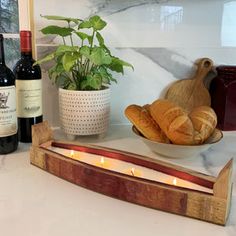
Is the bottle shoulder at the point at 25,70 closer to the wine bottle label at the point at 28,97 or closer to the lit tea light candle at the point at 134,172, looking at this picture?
the wine bottle label at the point at 28,97

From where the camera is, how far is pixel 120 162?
650mm

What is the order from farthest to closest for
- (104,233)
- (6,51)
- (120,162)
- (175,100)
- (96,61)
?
(175,100) < (6,51) < (96,61) < (120,162) < (104,233)

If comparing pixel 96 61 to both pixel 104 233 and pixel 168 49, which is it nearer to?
pixel 168 49

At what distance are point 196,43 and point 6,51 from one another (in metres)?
0.60

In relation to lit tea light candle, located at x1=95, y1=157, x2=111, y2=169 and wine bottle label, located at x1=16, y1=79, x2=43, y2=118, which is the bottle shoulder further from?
lit tea light candle, located at x1=95, y1=157, x2=111, y2=169

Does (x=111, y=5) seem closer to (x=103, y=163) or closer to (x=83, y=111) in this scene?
(x=83, y=111)

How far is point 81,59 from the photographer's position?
851mm

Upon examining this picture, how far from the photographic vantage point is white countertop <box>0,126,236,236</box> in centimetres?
48

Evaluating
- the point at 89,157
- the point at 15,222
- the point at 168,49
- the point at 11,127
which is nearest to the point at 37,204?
the point at 15,222

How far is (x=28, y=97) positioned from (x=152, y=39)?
0.44 metres

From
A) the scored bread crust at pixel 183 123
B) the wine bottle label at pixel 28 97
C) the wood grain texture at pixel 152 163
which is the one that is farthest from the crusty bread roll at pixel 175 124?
the wine bottle label at pixel 28 97

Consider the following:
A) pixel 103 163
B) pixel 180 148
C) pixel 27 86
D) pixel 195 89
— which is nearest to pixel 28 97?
pixel 27 86

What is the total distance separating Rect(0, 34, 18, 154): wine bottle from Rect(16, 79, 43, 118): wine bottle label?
0.07 meters

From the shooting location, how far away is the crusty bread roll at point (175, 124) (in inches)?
27.6
